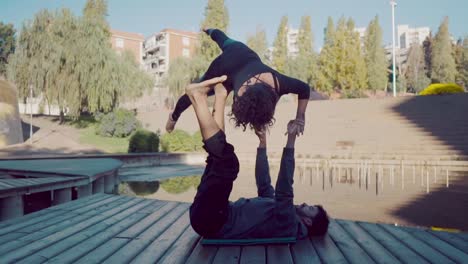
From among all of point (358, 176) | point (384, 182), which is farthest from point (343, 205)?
point (358, 176)

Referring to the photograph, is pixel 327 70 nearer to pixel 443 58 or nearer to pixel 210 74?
pixel 443 58

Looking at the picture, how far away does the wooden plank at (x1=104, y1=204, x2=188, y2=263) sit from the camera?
2.14 meters

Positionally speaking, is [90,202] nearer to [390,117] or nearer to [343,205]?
[343,205]

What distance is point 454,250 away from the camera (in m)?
2.39

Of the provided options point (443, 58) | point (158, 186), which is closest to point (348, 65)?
point (443, 58)

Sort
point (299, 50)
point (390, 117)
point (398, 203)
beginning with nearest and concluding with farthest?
point (398, 203) → point (390, 117) → point (299, 50)

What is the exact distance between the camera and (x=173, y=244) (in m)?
2.45

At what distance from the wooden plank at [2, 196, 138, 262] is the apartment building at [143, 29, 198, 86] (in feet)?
162

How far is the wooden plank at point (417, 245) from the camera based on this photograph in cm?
219

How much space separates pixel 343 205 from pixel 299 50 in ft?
120

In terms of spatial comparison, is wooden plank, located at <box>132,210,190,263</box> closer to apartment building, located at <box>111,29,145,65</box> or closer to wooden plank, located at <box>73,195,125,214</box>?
wooden plank, located at <box>73,195,125,214</box>

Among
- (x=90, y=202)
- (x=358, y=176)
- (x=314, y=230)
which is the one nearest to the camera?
(x=314, y=230)

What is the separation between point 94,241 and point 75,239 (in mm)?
151

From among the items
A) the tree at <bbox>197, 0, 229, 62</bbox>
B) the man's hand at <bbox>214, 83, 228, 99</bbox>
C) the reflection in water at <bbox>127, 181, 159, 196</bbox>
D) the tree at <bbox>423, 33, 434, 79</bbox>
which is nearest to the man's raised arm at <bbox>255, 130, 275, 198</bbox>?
the man's hand at <bbox>214, 83, 228, 99</bbox>
